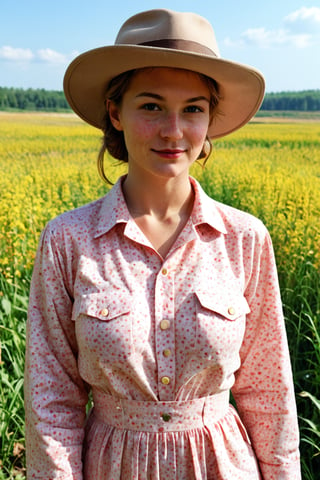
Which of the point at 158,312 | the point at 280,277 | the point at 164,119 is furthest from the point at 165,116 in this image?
the point at 280,277

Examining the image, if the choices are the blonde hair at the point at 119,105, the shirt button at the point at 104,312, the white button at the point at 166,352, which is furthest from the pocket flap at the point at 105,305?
the blonde hair at the point at 119,105

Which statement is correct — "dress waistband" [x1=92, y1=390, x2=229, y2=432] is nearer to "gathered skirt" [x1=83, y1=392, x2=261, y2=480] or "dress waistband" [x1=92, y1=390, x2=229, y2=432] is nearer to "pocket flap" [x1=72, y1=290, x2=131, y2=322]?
"gathered skirt" [x1=83, y1=392, x2=261, y2=480]

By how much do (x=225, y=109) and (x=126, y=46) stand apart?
396 mm

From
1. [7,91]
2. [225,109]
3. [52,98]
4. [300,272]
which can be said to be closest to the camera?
[225,109]

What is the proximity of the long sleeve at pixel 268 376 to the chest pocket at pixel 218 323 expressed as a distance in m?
0.10

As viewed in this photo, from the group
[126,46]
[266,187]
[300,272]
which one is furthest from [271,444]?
[266,187]

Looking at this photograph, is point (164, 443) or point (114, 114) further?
point (114, 114)

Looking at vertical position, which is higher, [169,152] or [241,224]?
[169,152]

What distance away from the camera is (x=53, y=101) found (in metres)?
64.4

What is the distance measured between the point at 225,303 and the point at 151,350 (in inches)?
7.4

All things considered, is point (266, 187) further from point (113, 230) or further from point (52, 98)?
point (52, 98)

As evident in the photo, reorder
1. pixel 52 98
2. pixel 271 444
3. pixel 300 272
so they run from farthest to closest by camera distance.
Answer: pixel 52 98
pixel 300 272
pixel 271 444

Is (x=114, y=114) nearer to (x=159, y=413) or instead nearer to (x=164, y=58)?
(x=164, y=58)

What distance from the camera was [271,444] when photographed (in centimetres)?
132
